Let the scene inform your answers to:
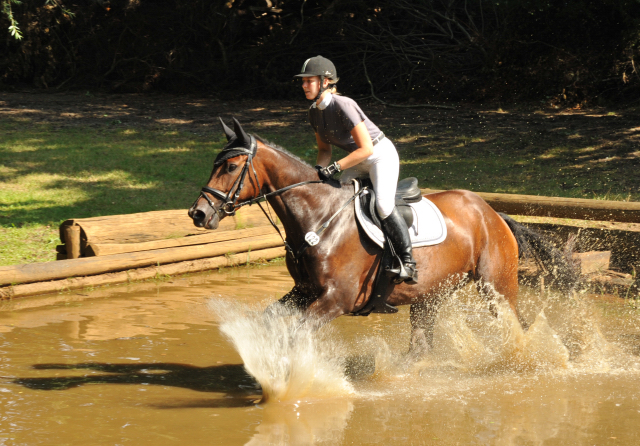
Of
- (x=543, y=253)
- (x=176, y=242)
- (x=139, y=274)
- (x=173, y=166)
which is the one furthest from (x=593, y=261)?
(x=173, y=166)

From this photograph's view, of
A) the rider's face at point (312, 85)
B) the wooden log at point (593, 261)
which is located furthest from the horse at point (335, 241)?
the wooden log at point (593, 261)

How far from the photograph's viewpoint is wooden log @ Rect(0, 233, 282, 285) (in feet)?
24.9

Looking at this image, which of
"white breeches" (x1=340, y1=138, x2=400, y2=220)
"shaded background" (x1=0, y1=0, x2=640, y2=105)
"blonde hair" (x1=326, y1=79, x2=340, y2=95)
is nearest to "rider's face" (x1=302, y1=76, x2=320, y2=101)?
"blonde hair" (x1=326, y1=79, x2=340, y2=95)

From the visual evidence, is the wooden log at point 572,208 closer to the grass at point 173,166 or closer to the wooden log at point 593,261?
the wooden log at point 593,261

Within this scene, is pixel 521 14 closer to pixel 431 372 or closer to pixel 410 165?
pixel 410 165

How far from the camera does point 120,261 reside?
8.41 m

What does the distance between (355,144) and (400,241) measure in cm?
82

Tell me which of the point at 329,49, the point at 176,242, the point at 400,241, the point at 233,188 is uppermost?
the point at 329,49

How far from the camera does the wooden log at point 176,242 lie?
8.41 metres

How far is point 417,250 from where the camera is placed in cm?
570

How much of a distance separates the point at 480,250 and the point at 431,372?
3.66ft

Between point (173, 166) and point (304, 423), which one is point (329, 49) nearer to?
point (173, 166)

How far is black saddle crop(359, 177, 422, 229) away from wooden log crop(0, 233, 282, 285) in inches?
154

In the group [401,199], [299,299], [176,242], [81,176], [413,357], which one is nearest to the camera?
[299,299]
